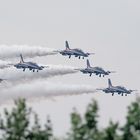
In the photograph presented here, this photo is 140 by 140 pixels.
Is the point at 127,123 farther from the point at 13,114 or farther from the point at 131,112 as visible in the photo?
the point at 13,114

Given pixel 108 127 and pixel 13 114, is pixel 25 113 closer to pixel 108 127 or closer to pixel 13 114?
pixel 13 114

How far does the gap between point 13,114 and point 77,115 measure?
A: 6422 millimetres

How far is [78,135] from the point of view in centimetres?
8300

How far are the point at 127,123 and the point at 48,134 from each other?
7324 mm

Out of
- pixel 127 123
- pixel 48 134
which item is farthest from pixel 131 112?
pixel 48 134

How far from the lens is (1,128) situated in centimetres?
8744

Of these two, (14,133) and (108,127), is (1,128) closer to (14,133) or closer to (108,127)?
(14,133)

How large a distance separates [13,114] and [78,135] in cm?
668

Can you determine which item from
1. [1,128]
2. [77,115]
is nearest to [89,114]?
[77,115]

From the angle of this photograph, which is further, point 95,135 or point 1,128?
point 1,128

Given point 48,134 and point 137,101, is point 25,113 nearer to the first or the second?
point 48,134

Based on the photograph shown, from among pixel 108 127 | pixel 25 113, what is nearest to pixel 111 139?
pixel 108 127

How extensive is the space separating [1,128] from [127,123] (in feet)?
38.8

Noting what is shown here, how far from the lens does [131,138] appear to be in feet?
274
